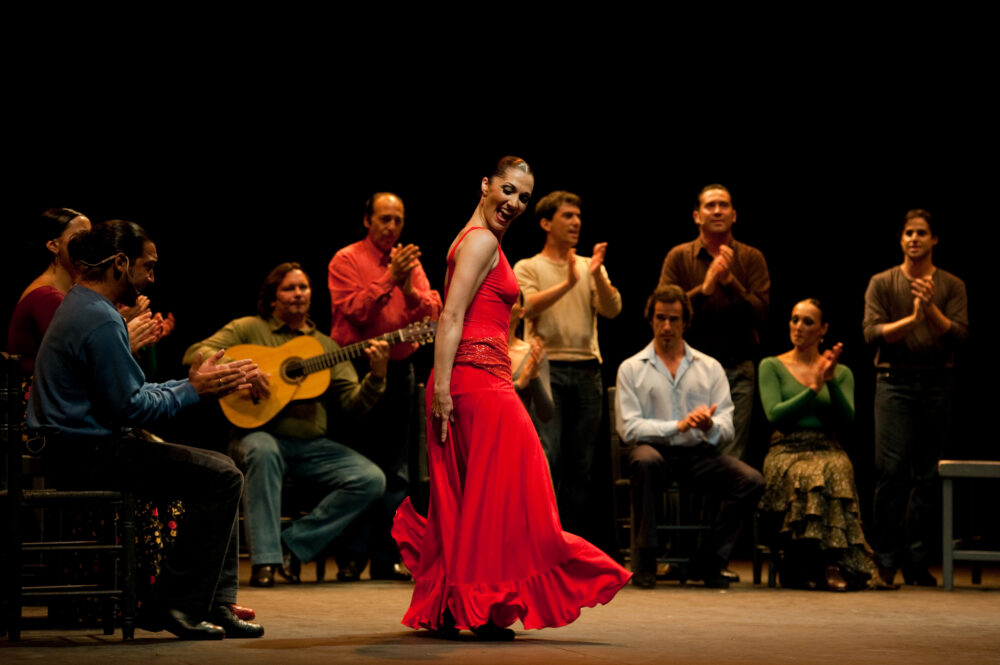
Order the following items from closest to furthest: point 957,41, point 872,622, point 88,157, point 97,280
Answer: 1. point 97,280
2. point 872,622
3. point 88,157
4. point 957,41

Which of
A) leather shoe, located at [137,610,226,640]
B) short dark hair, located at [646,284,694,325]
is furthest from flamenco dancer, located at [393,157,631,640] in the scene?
short dark hair, located at [646,284,694,325]

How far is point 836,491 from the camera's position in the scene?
19.0ft

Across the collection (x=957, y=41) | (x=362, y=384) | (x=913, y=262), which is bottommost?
(x=362, y=384)

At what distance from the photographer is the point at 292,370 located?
598cm

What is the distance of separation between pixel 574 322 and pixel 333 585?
1626 millimetres

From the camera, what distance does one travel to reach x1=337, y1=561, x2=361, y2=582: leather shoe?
20.0 ft

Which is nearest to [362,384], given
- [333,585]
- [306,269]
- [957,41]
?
[333,585]

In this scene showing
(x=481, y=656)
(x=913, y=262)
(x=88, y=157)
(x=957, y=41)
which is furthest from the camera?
(x=957, y=41)

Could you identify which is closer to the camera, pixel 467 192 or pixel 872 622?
pixel 872 622

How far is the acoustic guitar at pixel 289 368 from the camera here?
5.87 meters

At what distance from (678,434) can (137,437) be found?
2669 mm

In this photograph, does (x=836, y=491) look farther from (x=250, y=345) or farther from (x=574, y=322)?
(x=250, y=345)

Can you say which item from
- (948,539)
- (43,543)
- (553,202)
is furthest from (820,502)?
(43,543)

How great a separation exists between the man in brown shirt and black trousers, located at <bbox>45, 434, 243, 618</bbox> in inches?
116
